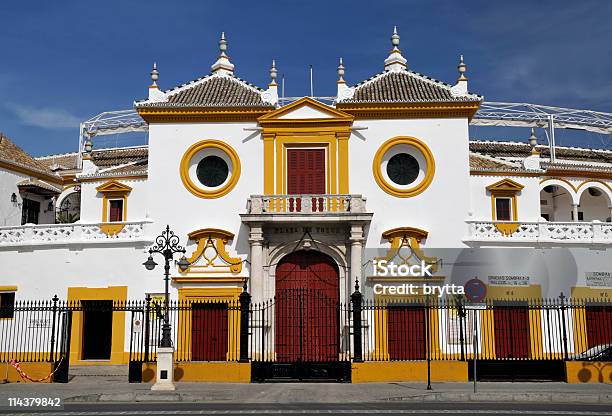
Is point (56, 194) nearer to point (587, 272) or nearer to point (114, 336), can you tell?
point (114, 336)

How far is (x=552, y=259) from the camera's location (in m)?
25.4

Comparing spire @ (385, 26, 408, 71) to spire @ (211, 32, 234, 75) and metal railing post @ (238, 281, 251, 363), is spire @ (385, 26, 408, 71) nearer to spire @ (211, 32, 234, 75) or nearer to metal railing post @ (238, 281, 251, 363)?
spire @ (211, 32, 234, 75)

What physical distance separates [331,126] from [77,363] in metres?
13.0

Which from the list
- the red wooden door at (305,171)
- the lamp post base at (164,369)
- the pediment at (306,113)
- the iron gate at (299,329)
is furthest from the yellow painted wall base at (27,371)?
the pediment at (306,113)

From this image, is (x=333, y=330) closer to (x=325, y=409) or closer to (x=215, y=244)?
(x=215, y=244)

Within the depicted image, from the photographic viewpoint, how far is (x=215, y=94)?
27.7 meters

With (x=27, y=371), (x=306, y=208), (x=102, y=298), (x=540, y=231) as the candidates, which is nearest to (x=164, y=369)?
(x=27, y=371)

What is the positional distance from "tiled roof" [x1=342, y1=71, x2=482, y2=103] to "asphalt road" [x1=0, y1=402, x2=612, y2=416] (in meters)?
13.7

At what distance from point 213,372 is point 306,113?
10927mm

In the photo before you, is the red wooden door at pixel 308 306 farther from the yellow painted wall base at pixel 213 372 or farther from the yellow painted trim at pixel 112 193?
the yellow painted trim at pixel 112 193

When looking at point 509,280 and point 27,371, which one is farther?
point 509,280

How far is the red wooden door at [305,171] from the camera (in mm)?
26250

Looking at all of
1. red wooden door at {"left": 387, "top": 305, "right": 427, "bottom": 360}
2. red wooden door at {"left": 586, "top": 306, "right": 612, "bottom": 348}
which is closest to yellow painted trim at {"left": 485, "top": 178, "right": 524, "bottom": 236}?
red wooden door at {"left": 586, "top": 306, "right": 612, "bottom": 348}

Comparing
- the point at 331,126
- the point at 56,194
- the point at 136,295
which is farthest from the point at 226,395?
the point at 56,194
